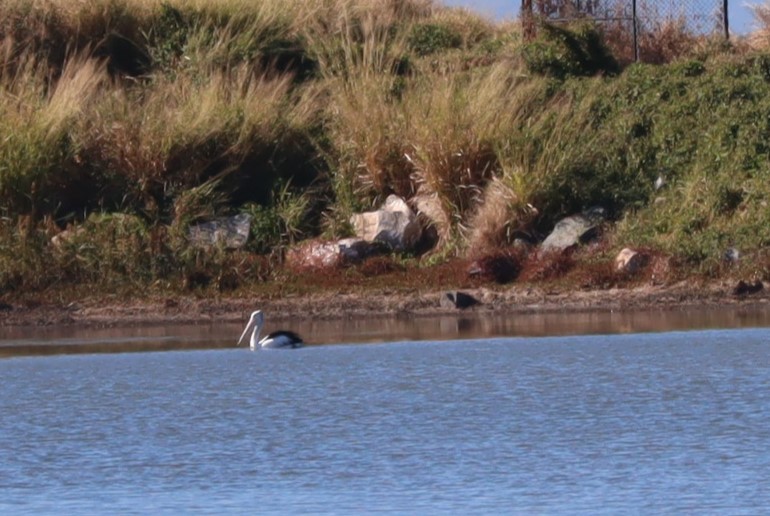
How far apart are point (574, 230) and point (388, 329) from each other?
137 inches

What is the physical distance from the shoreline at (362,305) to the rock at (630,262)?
358 millimetres

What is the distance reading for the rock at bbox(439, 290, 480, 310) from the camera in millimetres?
18328

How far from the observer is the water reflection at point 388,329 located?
16.2 meters

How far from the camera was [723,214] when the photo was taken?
1947cm

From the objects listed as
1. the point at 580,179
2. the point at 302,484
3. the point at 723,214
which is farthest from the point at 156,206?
the point at 302,484

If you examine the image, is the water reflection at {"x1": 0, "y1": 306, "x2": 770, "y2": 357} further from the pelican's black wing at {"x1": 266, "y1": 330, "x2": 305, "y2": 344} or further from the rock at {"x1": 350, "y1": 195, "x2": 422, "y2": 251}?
the rock at {"x1": 350, "y1": 195, "x2": 422, "y2": 251}

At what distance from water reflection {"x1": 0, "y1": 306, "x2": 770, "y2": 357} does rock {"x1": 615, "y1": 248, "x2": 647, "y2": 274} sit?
1.00 metres

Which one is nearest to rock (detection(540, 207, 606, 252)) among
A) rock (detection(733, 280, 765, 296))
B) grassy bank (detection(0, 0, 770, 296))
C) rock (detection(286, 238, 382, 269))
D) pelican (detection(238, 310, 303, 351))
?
grassy bank (detection(0, 0, 770, 296))

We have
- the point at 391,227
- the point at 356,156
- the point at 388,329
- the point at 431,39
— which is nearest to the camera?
the point at 388,329

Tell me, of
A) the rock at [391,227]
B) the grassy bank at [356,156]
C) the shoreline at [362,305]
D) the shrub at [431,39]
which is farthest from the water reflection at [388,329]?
the shrub at [431,39]

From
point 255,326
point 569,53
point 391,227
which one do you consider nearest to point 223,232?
point 391,227

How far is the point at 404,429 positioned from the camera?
35.3 feet

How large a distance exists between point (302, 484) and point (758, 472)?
251 centimetres

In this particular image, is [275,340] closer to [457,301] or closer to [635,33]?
[457,301]
